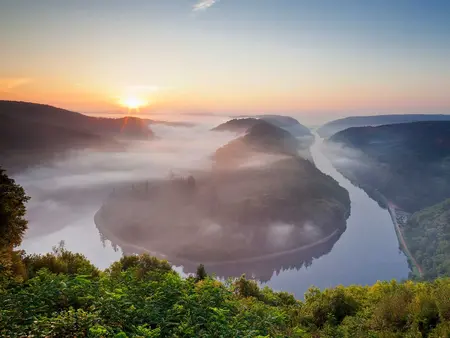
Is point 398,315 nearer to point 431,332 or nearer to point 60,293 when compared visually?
point 431,332

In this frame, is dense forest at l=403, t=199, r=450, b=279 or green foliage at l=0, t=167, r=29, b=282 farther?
dense forest at l=403, t=199, r=450, b=279

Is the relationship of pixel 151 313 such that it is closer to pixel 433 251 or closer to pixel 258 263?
pixel 258 263

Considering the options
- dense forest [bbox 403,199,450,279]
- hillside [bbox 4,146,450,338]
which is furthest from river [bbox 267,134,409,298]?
hillside [bbox 4,146,450,338]

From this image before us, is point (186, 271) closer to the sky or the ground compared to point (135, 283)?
closer to the ground

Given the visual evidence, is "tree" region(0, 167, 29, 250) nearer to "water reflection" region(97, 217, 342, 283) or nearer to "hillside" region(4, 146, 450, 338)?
"hillside" region(4, 146, 450, 338)

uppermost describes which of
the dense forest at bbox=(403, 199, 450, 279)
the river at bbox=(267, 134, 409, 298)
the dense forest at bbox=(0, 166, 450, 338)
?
the dense forest at bbox=(0, 166, 450, 338)

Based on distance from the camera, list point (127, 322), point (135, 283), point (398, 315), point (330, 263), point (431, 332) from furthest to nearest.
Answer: point (330, 263)
point (398, 315)
point (431, 332)
point (135, 283)
point (127, 322)

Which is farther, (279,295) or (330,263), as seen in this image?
(330,263)

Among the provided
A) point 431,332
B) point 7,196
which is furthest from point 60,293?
point 431,332

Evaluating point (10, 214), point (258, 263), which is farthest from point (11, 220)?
point (258, 263)

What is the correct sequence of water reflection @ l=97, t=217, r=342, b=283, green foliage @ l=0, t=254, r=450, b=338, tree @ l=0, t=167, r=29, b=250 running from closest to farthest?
green foliage @ l=0, t=254, r=450, b=338 → tree @ l=0, t=167, r=29, b=250 → water reflection @ l=97, t=217, r=342, b=283
